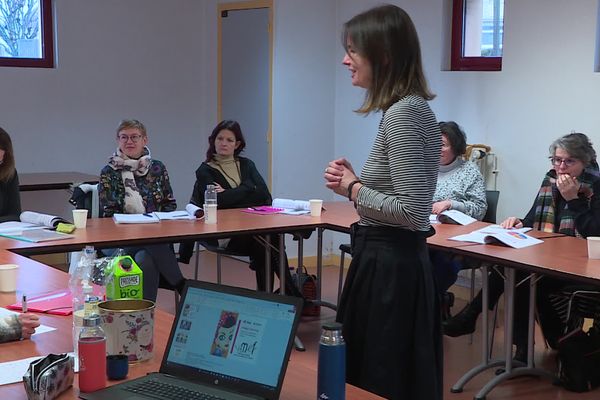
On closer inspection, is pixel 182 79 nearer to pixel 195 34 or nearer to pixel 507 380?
pixel 195 34

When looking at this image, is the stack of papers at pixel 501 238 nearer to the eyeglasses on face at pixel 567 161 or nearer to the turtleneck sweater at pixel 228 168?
the eyeglasses on face at pixel 567 161

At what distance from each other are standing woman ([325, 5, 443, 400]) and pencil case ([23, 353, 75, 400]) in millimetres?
915

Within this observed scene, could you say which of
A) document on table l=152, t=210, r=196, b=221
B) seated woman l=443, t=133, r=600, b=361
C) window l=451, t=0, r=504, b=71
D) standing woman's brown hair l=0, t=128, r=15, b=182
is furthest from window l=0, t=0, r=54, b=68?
seated woman l=443, t=133, r=600, b=361

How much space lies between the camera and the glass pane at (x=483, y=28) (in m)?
5.54

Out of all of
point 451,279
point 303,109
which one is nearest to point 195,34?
point 303,109

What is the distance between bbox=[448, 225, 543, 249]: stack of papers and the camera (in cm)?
374

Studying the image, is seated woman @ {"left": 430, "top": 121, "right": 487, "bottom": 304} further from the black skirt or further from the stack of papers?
the black skirt

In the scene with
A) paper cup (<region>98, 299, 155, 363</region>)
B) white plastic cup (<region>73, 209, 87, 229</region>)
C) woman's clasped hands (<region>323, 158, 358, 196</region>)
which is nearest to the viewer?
paper cup (<region>98, 299, 155, 363</region>)

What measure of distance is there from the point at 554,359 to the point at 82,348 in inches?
128

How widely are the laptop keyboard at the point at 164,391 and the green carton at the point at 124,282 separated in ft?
1.39

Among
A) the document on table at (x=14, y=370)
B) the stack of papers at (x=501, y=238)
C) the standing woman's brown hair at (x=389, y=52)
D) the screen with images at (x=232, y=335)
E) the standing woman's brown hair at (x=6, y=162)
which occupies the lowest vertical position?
the stack of papers at (x=501, y=238)

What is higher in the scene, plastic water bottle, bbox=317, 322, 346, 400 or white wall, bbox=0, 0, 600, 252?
white wall, bbox=0, 0, 600, 252

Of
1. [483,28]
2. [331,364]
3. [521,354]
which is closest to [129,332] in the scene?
[331,364]

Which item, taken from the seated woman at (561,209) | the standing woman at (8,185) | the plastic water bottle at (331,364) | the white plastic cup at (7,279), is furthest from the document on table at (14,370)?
the seated woman at (561,209)
